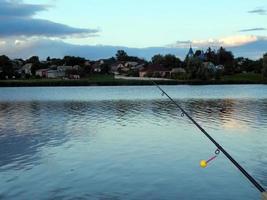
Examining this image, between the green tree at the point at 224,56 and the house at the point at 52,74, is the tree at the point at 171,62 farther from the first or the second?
the house at the point at 52,74

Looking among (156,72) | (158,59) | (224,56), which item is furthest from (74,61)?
(224,56)

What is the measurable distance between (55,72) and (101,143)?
5972 inches

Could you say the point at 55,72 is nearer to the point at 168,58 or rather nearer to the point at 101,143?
the point at 168,58

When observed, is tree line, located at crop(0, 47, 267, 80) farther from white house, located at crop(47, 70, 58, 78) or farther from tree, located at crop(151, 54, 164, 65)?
white house, located at crop(47, 70, 58, 78)

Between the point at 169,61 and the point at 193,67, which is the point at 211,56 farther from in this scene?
the point at 193,67

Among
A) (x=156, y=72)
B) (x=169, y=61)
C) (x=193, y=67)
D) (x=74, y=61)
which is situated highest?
(x=74, y=61)

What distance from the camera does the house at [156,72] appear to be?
150 metres

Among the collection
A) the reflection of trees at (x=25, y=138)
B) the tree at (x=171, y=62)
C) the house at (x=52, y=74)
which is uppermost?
the tree at (x=171, y=62)

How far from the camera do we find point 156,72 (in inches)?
6112

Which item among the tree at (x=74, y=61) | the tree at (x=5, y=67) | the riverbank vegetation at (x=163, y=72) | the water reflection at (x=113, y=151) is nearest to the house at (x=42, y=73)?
the riverbank vegetation at (x=163, y=72)

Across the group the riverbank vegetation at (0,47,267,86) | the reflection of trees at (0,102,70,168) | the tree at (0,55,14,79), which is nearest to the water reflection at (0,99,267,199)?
the reflection of trees at (0,102,70,168)

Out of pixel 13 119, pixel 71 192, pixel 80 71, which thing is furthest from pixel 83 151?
pixel 80 71

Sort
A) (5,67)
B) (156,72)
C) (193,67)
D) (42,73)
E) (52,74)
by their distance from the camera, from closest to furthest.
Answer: (193,67), (5,67), (156,72), (52,74), (42,73)

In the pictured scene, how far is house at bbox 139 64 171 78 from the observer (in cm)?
15025
